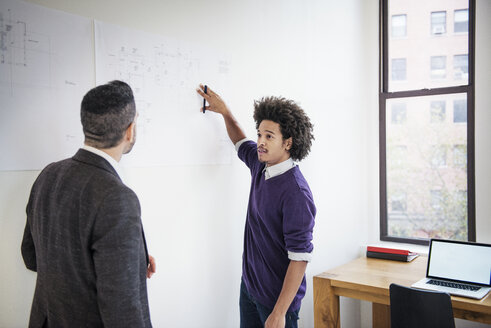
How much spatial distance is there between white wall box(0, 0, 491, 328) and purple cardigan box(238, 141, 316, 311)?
25cm

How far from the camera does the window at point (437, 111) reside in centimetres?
322

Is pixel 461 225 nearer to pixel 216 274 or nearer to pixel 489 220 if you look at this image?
pixel 489 220

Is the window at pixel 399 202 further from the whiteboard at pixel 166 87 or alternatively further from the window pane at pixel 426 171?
the whiteboard at pixel 166 87

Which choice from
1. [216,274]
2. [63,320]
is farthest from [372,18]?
[63,320]

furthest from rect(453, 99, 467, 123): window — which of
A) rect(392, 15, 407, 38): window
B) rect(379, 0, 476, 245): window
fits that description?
rect(392, 15, 407, 38): window

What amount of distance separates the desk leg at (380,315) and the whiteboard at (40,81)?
253 centimetres

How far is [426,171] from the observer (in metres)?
3.31

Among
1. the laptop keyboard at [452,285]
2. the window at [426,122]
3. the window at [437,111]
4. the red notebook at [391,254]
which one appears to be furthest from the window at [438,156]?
the laptop keyboard at [452,285]

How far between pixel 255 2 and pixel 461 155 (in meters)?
1.89

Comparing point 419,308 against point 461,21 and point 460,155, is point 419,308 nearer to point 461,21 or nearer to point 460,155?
point 460,155

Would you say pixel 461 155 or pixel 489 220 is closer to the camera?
pixel 489 220

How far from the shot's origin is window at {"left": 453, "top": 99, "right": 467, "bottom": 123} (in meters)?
3.10

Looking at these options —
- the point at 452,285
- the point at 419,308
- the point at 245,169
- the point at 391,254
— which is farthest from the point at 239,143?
the point at 391,254

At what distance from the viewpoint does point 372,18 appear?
11.0ft
